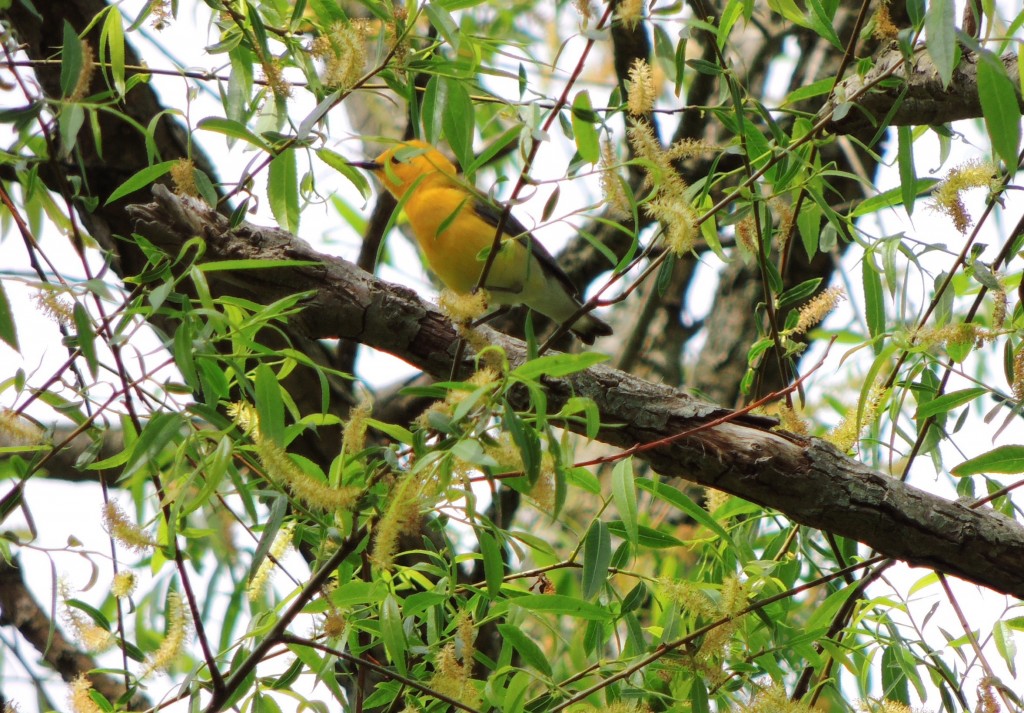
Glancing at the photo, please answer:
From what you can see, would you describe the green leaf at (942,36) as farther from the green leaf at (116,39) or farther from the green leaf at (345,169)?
the green leaf at (116,39)

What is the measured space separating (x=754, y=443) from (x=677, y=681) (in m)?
0.51

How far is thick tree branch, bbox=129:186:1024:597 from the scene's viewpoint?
1960 millimetres

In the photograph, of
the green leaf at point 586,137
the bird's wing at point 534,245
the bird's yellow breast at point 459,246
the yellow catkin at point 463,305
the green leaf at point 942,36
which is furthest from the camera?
the bird's wing at point 534,245

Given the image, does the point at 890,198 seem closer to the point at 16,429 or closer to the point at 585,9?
the point at 585,9

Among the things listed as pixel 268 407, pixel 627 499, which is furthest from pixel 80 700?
pixel 627 499

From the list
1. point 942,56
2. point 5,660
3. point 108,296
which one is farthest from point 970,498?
point 5,660

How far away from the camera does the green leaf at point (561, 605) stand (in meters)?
1.73

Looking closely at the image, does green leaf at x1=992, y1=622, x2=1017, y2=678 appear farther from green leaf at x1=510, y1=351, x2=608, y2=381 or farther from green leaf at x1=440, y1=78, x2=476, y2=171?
green leaf at x1=440, y1=78, x2=476, y2=171

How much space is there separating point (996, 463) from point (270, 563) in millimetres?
1453

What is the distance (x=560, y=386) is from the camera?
205 cm

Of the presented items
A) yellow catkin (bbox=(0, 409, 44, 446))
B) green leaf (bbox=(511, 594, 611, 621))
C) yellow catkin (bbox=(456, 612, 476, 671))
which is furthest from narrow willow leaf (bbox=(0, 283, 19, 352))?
green leaf (bbox=(511, 594, 611, 621))

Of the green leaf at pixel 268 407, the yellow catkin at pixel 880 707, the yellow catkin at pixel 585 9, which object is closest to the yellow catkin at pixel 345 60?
the yellow catkin at pixel 585 9

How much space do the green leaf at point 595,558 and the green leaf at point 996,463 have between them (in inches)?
32.0

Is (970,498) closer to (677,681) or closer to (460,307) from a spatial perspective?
(677,681)
